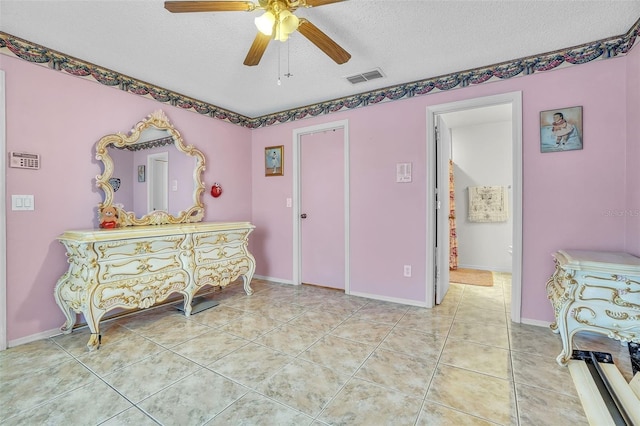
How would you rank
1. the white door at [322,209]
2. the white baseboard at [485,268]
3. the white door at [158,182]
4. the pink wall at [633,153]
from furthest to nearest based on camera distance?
the white baseboard at [485,268]
the white door at [322,209]
the white door at [158,182]
the pink wall at [633,153]

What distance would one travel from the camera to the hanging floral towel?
465 centimetres

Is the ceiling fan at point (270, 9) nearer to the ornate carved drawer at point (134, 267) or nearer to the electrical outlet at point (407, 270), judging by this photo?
the ornate carved drawer at point (134, 267)

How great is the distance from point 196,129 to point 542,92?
3508 mm

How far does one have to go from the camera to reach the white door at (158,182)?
297 centimetres

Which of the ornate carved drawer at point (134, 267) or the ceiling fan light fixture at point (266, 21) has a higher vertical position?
the ceiling fan light fixture at point (266, 21)

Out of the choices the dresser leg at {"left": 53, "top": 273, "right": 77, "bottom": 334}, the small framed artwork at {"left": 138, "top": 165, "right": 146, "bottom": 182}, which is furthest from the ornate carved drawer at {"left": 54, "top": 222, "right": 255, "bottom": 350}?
the small framed artwork at {"left": 138, "top": 165, "right": 146, "bottom": 182}

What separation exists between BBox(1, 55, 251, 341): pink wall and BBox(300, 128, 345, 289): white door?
1981 millimetres

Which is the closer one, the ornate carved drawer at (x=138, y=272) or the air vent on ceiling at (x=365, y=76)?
the ornate carved drawer at (x=138, y=272)

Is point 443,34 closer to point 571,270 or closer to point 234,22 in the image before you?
point 234,22

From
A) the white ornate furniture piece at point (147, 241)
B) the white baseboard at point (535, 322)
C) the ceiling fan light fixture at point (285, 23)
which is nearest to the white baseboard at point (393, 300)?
the white baseboard at point (535, 322)

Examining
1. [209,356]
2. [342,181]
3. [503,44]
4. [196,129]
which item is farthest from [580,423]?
[196,129]

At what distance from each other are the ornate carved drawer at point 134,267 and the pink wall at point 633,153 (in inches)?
135

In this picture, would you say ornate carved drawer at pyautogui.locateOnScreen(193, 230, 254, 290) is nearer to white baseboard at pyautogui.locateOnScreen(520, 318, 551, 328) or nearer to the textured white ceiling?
the textured white ceiling

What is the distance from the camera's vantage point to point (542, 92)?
245cm
